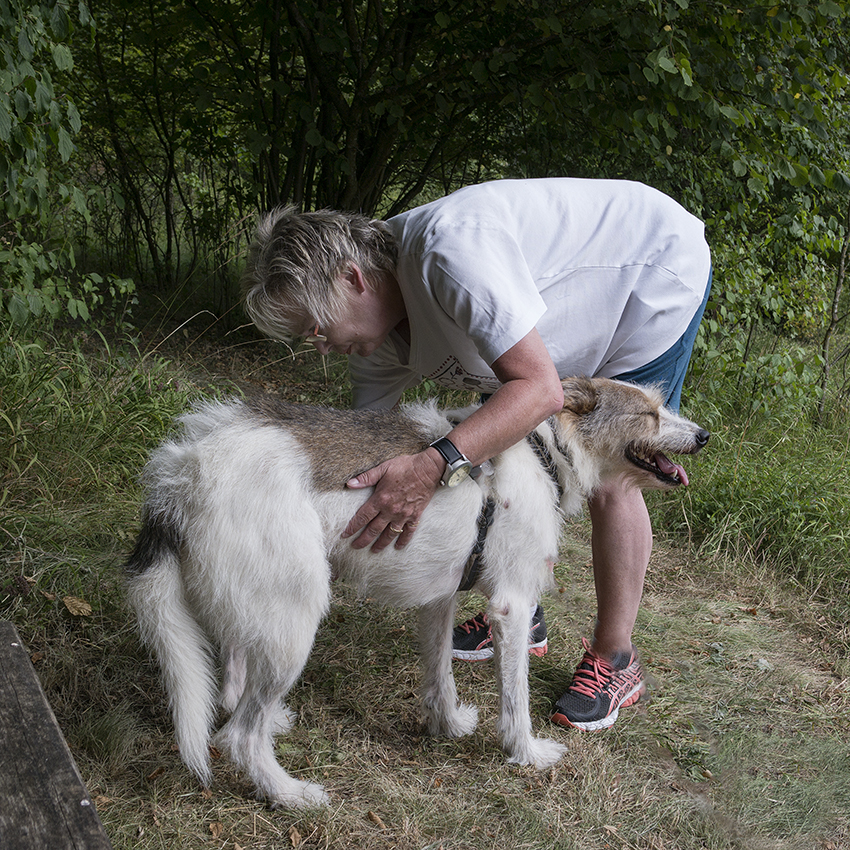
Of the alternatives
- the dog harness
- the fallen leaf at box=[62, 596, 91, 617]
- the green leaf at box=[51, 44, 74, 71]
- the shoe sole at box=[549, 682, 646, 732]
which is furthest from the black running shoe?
the green leaf at box=[51, 44, 74, 71]

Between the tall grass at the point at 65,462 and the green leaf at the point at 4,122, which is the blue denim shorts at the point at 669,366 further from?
the green leaf at the point at 4,122

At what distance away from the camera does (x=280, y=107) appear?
592 centimetres

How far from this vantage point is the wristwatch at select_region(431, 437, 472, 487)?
7.40ft

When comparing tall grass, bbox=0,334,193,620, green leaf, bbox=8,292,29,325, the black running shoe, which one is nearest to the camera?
tall grass, bbox=0,334,193,620

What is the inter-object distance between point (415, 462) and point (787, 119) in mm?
3580

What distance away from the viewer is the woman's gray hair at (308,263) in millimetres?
2434

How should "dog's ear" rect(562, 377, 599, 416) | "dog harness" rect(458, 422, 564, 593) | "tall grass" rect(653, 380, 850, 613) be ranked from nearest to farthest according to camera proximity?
"dog harness" rect(458, 422, 564, 593), "dog's ear" rect(562, 377, 599, 416), "tall grass" rect(653, 380, 850, 613)

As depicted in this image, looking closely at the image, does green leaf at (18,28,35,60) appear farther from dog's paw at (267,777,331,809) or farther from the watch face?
dog's paw at (267,777,331,809)

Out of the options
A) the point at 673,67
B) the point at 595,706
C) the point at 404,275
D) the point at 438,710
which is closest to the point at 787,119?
the point at 673,67

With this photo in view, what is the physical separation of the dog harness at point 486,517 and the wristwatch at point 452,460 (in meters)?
0.25

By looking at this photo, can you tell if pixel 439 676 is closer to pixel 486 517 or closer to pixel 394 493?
pixel 486 517

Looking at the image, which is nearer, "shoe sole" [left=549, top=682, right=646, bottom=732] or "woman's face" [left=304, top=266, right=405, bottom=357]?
"woman's face" [left=304, top=266, right=405, bottom=357]

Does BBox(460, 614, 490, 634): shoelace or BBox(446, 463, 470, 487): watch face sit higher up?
BBox(446, 463, 470, 487): watch face

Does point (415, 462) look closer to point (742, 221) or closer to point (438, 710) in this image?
point (438, 710)
